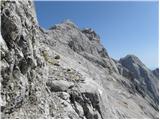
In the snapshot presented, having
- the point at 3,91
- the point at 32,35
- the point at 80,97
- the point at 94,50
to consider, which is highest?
the point at 94,50

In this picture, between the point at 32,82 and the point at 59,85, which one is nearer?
the point at 32,82

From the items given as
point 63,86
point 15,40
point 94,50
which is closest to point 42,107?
point 15,40

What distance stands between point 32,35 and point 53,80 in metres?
5.96

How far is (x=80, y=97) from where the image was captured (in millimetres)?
27328

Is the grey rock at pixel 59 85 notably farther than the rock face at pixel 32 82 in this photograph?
Yes

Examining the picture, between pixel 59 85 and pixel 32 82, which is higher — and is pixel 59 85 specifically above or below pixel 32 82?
above

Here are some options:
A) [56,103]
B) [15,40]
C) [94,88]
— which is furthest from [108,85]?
[15,40]

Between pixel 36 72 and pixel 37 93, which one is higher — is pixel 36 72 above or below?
above

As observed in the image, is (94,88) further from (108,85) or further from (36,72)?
(108,85)

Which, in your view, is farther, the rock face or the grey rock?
the grey rock

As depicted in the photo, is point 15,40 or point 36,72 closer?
point 15,40

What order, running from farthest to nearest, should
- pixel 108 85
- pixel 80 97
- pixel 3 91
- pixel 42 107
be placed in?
pixel 108 85 < pixel 80 97 < pixel 42 107 < pixel 3 91

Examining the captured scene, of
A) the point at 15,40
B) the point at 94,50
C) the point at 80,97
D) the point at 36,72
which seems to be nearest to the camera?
the point at 15,40

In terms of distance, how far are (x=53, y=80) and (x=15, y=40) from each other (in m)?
8.28
